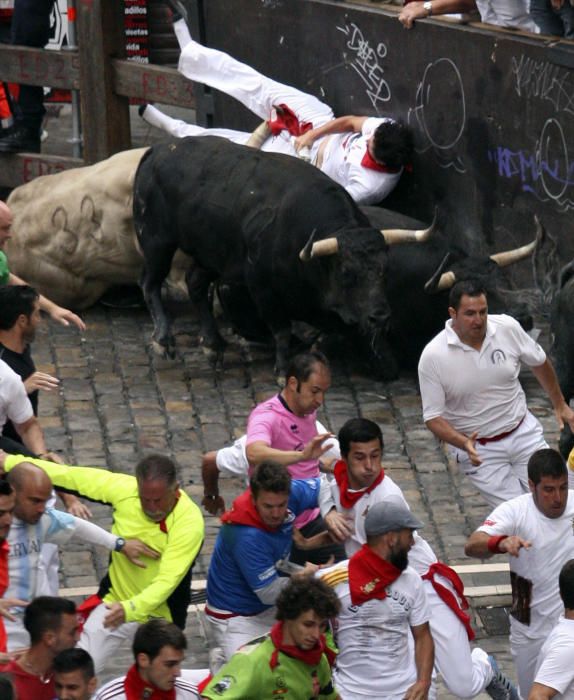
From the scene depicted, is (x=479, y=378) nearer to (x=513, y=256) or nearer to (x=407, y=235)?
(x=513, y=256)

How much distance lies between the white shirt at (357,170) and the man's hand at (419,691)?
7304mm

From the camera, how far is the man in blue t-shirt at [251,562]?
8.08 metres

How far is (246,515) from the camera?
8.20m

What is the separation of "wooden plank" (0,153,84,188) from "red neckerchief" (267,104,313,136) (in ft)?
8.48

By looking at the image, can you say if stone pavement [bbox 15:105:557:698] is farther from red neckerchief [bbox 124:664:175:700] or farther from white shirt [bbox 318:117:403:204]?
red neckerchief [bbox 124:664:175:700]

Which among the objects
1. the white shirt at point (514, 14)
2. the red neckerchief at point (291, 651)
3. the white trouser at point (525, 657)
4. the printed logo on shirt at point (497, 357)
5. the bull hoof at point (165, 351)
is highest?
the white shirt at point (514, 14)

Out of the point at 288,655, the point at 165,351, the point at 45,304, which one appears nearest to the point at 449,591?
the point at 288,655

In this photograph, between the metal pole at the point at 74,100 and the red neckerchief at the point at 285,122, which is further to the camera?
the metal pole at the point at 74,100

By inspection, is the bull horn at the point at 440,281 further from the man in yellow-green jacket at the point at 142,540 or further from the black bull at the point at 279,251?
the man in yellow-green jacket at the point at 142,540

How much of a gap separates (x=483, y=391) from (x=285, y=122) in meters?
6.15

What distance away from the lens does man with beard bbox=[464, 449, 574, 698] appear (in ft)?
27.2

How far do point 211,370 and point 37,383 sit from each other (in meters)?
4.13

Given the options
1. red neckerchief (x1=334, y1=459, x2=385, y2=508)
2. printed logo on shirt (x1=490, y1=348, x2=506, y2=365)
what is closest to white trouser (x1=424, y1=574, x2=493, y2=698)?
red neckerchief (x1=334, y1=459, x2=385, y2=508)

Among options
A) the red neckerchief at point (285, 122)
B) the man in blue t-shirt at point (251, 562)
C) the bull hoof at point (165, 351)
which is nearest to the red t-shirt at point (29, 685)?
the man in blue t-shirt at point (251, 562)
